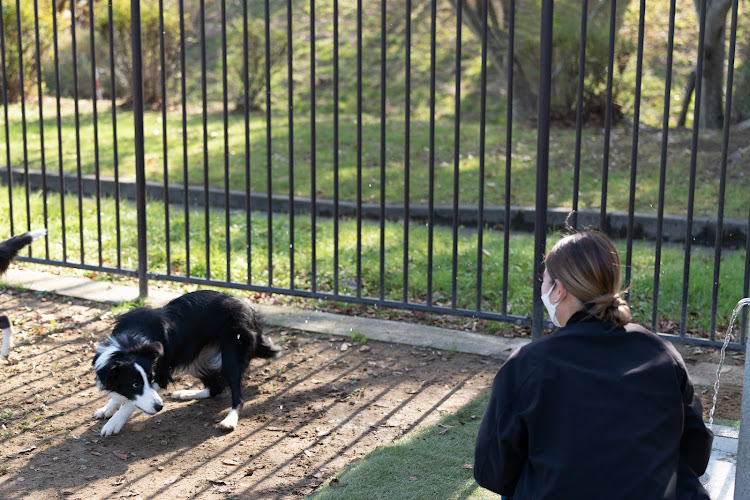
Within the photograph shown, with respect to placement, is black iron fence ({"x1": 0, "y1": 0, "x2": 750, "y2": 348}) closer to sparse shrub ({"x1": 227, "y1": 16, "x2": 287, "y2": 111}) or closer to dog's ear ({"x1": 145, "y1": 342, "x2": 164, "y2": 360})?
sparse shrub ({"x1": 227, "y1": 16, "x2": 287, "y2": 111})

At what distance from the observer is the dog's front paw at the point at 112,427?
4434 mm

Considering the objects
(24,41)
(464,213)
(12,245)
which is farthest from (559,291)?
(24,41)

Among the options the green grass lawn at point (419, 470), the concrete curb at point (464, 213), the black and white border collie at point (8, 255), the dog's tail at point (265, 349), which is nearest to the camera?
the green grass lawn at point (419, 470)

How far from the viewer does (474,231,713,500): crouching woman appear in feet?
7.27

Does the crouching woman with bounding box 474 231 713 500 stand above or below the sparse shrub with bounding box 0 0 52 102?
below

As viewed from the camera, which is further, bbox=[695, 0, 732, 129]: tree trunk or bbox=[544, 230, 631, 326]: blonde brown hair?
bbox=[695, 0, 732, 129]: tree trunk

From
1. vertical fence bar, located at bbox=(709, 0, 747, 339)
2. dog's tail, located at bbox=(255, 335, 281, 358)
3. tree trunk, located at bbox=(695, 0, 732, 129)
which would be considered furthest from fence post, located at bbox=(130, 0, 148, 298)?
tree trunk, located at bbox=(695, 0, 732, 129)

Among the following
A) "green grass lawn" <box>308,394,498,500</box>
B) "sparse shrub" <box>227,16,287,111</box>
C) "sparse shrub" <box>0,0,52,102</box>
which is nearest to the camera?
"green grass lawn" <box>308,394,498,500</box>

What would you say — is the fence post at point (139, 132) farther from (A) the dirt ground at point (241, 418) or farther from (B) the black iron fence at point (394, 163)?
(A) the dirt ground at point (241, 418)

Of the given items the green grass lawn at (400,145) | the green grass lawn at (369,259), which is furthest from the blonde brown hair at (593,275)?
the green grass lawn at (369,259)

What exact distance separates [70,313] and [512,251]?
12.2 ft

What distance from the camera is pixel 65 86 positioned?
17.0 meters

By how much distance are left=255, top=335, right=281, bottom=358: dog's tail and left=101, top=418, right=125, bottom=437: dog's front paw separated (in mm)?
904

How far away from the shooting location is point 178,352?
4.59m
